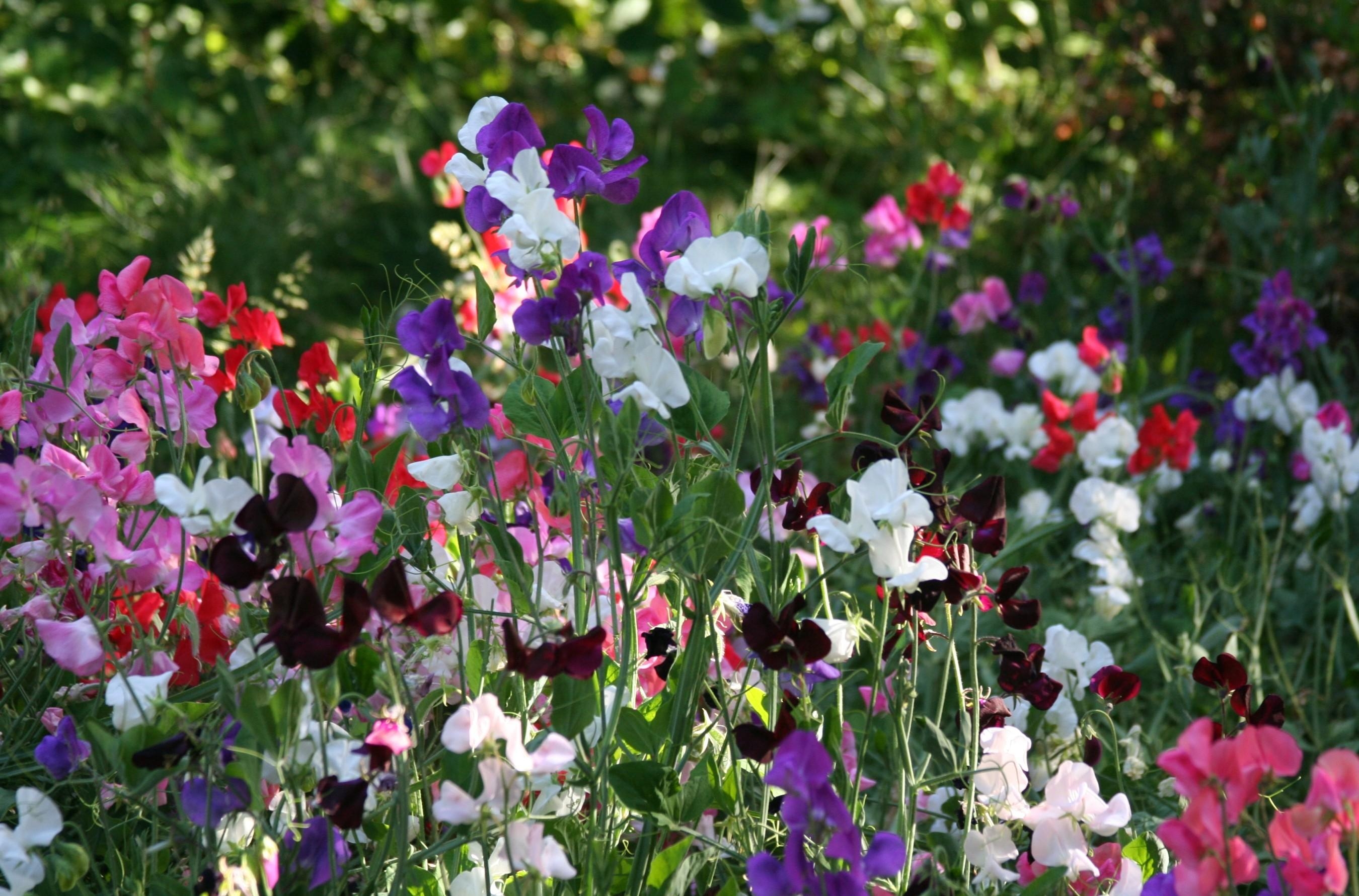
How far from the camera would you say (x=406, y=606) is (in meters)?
0.71

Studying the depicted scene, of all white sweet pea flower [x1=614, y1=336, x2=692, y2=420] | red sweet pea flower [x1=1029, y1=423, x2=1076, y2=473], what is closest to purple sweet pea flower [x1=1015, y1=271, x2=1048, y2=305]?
red sweet pea flower [x1=1029, y1=423, x2=1076, y2=473]

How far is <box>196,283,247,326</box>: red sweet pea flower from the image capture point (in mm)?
1256

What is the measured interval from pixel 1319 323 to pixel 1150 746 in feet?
5.16

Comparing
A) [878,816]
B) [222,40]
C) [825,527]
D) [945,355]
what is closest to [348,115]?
[222,40]

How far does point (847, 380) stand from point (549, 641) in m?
0.26

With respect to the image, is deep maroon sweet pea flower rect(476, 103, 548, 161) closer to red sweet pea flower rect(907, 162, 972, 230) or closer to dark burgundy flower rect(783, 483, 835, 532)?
dark burgundy flower rect(783, 483, 835, 532)

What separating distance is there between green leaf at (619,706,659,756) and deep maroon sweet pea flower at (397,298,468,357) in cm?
26

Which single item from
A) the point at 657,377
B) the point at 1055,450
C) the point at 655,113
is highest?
the point at 657,377

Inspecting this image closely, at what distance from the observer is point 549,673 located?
725 millimetres

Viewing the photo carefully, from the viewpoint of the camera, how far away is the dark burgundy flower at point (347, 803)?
2.34 ft

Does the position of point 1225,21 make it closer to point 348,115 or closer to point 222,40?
point 348,115

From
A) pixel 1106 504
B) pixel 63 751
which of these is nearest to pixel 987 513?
pixel 63 751

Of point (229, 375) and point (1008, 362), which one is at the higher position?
point (229, 375)

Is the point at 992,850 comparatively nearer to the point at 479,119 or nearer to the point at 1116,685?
the point at 1116,685
